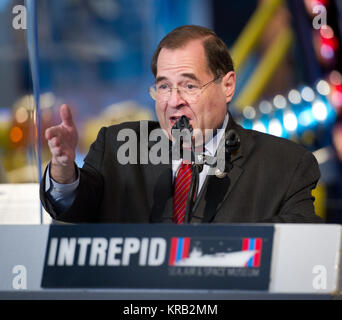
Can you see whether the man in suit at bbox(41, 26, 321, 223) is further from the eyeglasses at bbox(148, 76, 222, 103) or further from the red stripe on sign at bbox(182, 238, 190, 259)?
the red stripe on sign at bbox(182, 238, 190, 259)

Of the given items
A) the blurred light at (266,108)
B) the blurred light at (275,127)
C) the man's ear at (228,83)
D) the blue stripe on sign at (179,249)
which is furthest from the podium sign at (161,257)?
the blurred light at (266,108)

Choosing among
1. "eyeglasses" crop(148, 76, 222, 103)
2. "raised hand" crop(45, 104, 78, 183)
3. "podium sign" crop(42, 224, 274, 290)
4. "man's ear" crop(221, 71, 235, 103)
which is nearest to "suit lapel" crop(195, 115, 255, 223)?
"man's ear" crop(221, 71, 235, 103)

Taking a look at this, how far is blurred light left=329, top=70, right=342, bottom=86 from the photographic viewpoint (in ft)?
15.5

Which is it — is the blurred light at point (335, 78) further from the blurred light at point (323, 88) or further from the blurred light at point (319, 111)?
the blurred light at point (319, 111)

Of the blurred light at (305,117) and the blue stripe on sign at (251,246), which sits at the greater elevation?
the blurred light at (305,117)

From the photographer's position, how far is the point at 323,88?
4754mm

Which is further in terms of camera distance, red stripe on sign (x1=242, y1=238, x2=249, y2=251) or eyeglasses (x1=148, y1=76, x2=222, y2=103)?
eyeglasses (x1=148, y1=76, x2=222, y2=103)

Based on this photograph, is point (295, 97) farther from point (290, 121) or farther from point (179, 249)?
point (179, 249)

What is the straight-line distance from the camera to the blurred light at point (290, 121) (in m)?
4.75

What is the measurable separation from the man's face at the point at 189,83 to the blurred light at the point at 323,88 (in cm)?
283

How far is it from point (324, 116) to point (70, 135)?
3.45 metres

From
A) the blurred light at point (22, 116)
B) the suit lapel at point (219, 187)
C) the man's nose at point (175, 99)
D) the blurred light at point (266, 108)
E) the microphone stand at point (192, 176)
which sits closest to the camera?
the microphone stand at point (192, 176)

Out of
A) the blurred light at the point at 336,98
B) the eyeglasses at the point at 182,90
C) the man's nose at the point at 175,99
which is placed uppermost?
the blurred light at the point at 336,98

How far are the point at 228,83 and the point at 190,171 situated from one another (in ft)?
1.20
